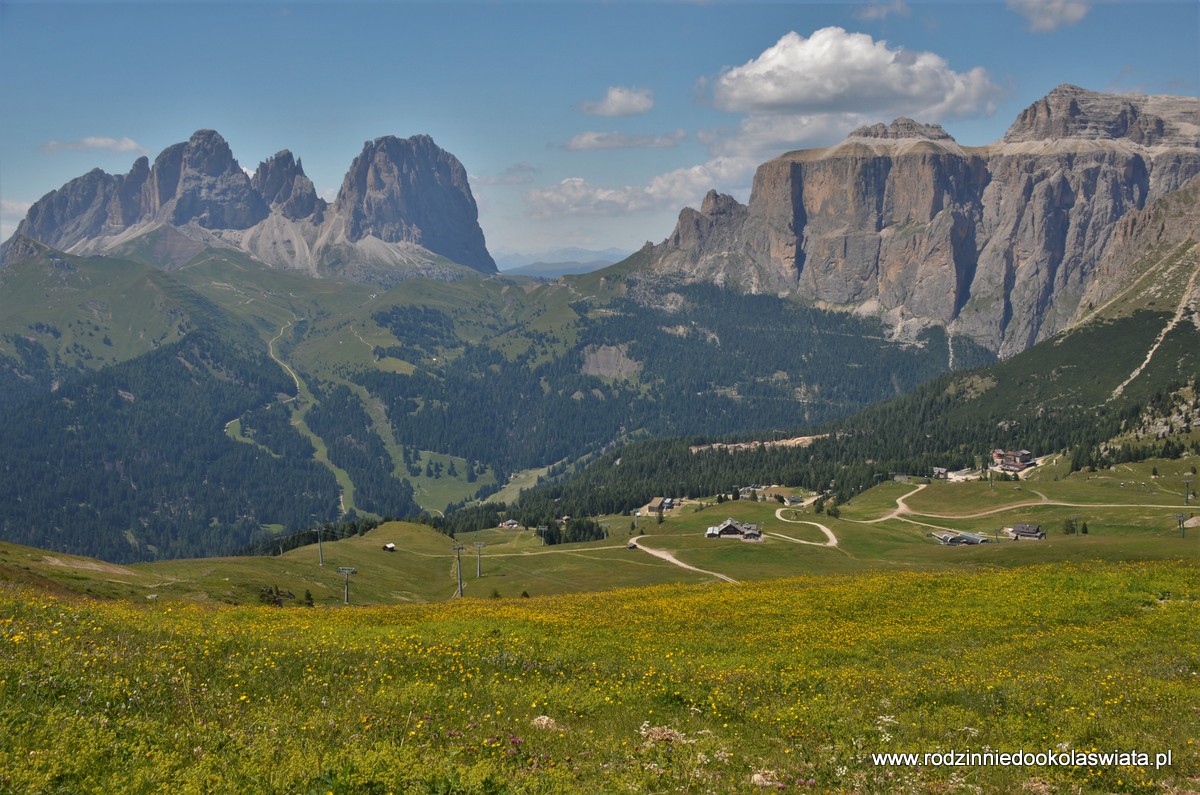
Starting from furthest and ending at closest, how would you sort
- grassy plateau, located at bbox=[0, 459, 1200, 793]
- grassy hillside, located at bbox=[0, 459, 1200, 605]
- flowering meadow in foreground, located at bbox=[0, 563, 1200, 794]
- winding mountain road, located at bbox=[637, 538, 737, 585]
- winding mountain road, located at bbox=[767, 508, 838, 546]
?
winding mountain road, located at bbox=[767, 508, 838, 546] → winding mountain road, located at bbox=[637, 538, 737, 585] → grassy hillside, located at bbox=[0, 459, 1200, 605] → grassy plateau, located at bbox=[0, 459, 1200, 793] → flowering meadow in foreground, located at bbox=[0, 563, 1200, 794]

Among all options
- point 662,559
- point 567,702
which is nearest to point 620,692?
point 567,702

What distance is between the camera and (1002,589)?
56.4 m

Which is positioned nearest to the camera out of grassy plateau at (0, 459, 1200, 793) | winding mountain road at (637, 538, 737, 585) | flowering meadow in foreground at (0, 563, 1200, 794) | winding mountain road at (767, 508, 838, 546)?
flowering meadow in foreground at (0, 563, 1200, 794)

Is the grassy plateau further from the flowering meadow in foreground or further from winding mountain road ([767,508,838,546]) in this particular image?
winding mountain road ([767,508,838,546])

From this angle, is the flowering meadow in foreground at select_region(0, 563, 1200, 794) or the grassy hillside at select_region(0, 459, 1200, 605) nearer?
the flowering meadow in foreground at select_region(0, 563, 1200, 794)

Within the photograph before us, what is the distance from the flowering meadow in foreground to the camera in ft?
68.2

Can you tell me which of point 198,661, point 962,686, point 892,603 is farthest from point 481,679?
point 892,603

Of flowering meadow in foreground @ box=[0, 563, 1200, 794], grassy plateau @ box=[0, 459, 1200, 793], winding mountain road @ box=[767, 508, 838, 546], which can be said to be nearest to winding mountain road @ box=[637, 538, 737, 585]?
winding mountain road @ box=[767, 508, 838, 546]

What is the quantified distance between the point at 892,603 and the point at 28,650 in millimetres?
46775

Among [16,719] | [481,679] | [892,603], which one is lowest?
[892,603]

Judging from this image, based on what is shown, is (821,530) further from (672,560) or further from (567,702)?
(567,702)

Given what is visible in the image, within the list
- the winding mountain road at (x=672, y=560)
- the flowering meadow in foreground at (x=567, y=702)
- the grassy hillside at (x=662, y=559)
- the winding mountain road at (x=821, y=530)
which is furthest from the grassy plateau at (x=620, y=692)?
the winding mountain road at (x=821, y=530)

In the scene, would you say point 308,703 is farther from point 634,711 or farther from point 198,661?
point 634,711

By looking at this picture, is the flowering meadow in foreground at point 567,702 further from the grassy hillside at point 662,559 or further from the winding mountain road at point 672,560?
the winding mountain road at point 672,560
